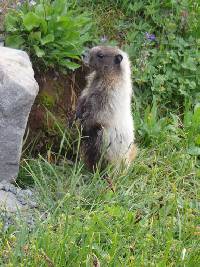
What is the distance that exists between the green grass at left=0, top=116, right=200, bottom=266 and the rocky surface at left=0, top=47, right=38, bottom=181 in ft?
0.56

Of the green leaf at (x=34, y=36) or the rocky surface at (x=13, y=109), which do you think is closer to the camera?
the rocky surface at (x=13, y=109)

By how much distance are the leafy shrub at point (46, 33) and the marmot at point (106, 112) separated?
338 millimetres

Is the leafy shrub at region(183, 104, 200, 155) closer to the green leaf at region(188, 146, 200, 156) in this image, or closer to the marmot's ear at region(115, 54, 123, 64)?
the green leaf at region(188, 146, 200, 156)

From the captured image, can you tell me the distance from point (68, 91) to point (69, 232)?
2480mm

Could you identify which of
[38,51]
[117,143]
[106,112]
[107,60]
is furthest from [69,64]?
[117,143]

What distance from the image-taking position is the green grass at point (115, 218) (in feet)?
13.6

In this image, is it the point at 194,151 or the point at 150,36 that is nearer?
the point at 194,151

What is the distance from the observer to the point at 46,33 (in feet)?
19.9

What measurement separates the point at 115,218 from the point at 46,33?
82.6 inches

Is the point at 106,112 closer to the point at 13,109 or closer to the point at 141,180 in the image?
the point at 141,180

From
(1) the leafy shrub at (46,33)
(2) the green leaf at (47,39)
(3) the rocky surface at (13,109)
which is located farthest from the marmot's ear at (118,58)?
(3) the rocky surface at (13,109)

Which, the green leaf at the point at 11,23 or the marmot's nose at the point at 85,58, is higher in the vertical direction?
the green leaf at the point at 11,23

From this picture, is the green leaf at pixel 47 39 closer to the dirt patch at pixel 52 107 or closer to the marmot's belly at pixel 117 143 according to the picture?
the dirt patch at pixel 52 107

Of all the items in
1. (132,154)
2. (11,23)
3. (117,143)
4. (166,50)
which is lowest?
(132,154)
